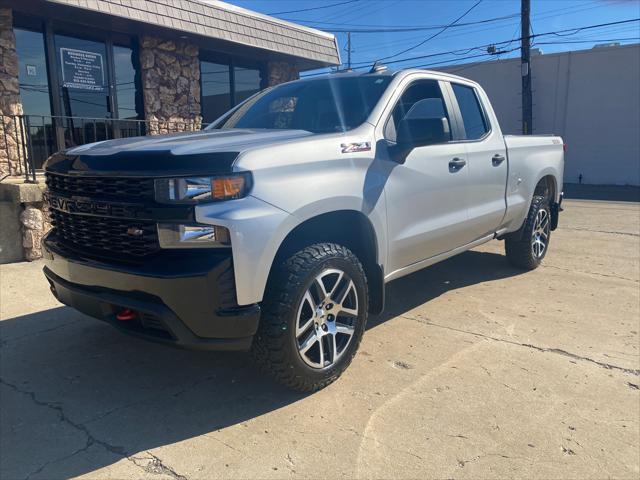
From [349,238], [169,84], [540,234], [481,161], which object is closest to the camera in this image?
[349,238]

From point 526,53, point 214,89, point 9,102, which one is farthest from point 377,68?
point 526,53

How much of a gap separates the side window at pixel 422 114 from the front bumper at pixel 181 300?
1.64 metres

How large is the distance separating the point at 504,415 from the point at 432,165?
1.83 meters

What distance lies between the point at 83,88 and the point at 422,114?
22.8 ft

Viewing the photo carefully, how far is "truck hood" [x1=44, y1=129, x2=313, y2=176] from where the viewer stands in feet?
8.59

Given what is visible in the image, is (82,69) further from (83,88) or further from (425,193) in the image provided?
(425,193)

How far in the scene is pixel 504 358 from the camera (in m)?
3.66

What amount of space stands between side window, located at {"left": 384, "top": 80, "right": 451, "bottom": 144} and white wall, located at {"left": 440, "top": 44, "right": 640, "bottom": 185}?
18239mm

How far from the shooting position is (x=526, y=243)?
5.80 m

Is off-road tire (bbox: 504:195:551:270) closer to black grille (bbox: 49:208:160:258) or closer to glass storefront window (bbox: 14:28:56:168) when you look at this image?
black grille (bbox: 49:208:160:258)

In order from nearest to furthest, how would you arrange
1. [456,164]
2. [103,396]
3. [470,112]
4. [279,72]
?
[103,396] < [456,164] < [470,112] < [279,72]

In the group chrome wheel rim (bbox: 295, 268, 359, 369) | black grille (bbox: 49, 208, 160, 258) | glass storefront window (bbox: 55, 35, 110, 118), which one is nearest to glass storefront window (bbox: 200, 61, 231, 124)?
glass storefront window (bbox: 55, 35, 110, 118)

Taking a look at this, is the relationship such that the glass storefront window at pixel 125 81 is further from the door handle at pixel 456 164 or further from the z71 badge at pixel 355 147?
the z71 badge at pixel 355 147

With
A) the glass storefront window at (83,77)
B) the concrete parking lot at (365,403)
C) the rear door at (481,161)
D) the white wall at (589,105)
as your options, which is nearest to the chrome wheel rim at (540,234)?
the rear door at (481,161)
